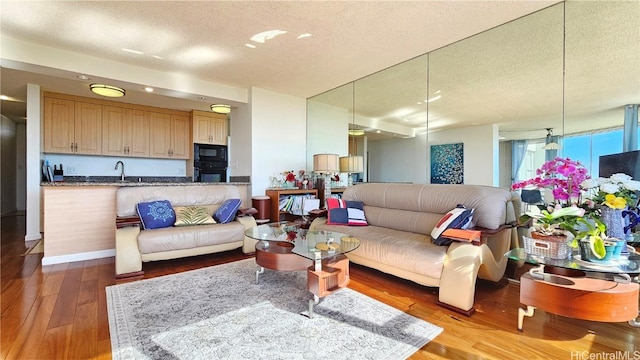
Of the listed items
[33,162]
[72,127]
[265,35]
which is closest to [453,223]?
[265,35]

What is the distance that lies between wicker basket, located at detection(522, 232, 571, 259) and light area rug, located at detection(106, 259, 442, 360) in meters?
0.88

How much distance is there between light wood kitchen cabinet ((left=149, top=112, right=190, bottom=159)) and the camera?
5.72 m

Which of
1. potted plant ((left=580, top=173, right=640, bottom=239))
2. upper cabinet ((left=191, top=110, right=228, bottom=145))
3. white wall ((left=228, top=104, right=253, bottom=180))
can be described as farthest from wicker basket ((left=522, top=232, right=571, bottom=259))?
upper cabinet ((left=191, top=110, right=228, bottom=145))

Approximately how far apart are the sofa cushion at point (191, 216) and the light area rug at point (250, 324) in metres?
0.86

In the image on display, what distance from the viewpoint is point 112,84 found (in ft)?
12.0

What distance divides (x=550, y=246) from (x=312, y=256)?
5.42ft

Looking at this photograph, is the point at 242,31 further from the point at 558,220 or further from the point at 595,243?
the point at 595,243

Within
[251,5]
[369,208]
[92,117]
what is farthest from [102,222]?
[369,208]

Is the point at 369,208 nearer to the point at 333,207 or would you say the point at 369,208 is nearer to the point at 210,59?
the point at 333,207

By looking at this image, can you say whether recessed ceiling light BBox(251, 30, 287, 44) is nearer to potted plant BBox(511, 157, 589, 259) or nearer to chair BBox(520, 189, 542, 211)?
potted plant BBox(511, 157, 589, 259)

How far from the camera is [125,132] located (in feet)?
17.8

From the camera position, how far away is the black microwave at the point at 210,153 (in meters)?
5.77

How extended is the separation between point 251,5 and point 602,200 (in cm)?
307

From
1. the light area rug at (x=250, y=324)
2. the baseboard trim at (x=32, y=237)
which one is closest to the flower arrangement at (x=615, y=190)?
the light area rug at (x=250, y=324)
